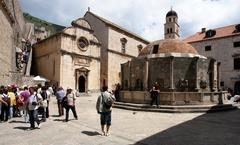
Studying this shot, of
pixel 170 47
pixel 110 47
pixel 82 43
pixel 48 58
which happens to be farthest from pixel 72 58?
pixel 170 47

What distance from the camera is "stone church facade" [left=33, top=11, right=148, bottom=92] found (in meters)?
26.7

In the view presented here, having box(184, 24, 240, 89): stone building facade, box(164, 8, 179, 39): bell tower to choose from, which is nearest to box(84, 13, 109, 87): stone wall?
box(184, 24, 240, 89): stone building facade

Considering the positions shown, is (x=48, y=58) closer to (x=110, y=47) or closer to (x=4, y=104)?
(x=110, y=47)

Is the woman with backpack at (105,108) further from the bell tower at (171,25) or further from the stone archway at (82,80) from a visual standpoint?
the bell tower at (171,25)

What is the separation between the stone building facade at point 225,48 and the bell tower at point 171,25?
17492 mm

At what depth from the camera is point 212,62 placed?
16.0 meters

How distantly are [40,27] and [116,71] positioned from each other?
19251 millimetres

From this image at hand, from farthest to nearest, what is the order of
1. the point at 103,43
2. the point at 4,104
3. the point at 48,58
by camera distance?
the point at 103,43, the point at 48,58, the point at 4,104

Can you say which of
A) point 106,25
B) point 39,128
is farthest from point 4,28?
point 106,25

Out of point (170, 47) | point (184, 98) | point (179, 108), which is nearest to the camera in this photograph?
point (179, 108)

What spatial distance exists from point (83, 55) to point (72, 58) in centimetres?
182

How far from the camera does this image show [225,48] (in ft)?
A: 110

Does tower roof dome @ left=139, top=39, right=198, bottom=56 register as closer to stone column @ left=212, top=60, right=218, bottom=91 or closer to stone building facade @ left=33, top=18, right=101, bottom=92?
stone column @ left=212, top=60, right=218, bottom=91

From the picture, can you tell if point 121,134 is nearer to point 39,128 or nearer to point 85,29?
point 39,128
